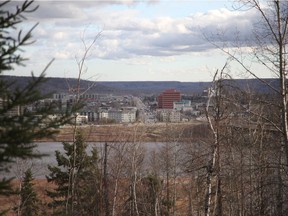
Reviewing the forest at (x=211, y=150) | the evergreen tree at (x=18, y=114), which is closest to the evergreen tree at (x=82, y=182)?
the forest at (x=211, y=150)

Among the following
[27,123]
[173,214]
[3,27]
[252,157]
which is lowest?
[173,214]

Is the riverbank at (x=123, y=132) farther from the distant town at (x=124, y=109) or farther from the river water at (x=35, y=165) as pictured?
the river water at (x=35, y=165)

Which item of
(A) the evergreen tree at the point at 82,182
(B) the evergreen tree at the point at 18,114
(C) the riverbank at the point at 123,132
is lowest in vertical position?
(A) the evergreen tree at the point at 82,182

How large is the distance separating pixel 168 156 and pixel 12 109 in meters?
22.8

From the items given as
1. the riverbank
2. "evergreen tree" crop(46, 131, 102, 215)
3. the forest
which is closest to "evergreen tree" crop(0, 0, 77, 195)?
the forest

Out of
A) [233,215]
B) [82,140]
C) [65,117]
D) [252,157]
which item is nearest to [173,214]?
[233,215]

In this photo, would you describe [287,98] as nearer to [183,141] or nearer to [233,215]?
[233,215]

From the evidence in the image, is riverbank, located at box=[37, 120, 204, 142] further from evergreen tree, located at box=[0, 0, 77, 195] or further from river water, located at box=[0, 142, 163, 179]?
evergreen tree, located at box=[0, 0, 77, 195]

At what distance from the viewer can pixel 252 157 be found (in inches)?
628

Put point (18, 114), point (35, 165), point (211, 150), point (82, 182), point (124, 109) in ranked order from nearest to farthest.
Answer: point (18, 114)
point (211, 150)
point (82, 182)
point (35, 165)
point (124, 109)

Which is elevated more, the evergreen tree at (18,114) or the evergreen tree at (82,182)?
the evergreen tree at (18,114)

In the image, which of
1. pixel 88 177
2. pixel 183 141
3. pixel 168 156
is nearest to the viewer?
pixel 88 177

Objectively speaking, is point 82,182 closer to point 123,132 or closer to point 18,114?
point 123,132

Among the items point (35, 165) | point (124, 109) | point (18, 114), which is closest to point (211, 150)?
point (18, 114)
